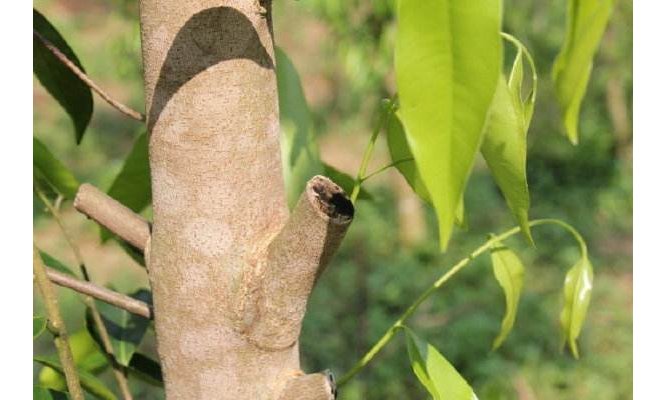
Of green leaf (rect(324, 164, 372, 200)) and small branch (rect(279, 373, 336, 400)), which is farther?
green leaf (rect(324, 164, 372, 200))

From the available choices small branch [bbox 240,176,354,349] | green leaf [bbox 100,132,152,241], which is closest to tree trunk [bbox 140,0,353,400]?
small branch [bbox 240,176,354,349]

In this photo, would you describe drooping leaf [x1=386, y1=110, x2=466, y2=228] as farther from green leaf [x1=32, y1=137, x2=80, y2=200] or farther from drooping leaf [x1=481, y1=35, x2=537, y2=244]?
green leaf [x1=32, y1=137, x2=80, y2=200]

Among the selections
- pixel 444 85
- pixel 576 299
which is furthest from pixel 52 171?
pixel 444 85

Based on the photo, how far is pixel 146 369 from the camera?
0.96 metres

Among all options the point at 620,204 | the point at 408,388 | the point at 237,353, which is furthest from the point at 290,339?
the point at 620,204

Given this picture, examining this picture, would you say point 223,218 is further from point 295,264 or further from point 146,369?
point 146,369

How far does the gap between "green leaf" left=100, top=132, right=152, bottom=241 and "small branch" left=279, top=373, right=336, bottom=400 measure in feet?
0.96

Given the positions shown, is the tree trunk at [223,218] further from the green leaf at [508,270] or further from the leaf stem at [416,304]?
the green leaf at [508,270]

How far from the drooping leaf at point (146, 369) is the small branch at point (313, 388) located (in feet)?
0.92

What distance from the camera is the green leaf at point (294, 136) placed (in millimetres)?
798

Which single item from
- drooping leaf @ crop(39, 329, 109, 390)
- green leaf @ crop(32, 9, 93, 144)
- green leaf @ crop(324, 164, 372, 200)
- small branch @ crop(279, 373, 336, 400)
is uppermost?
green leaf @ crop(32, 9, 93, 144)

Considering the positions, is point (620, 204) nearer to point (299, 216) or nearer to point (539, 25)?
point (539, 25)

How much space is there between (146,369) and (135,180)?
0.57 feet

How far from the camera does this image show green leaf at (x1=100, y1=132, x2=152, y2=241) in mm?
892
